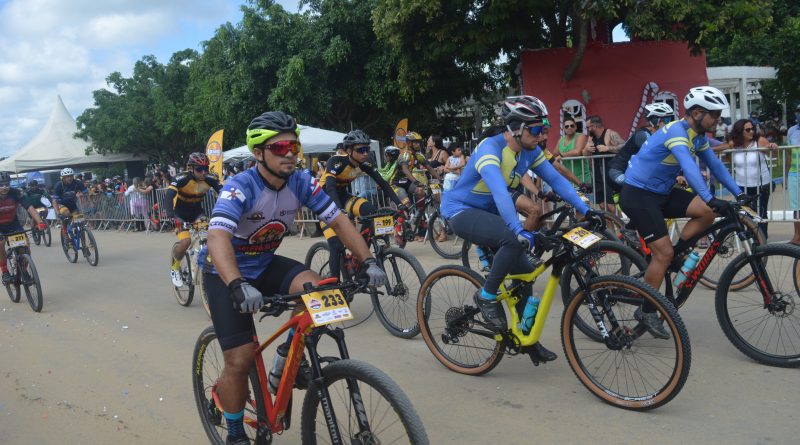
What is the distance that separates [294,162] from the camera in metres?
3.65

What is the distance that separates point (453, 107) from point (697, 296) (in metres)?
16.2

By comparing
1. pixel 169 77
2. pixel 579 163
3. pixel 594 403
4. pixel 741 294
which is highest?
pixel 169 77

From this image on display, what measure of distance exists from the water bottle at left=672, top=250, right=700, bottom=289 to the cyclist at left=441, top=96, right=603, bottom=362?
113 cm

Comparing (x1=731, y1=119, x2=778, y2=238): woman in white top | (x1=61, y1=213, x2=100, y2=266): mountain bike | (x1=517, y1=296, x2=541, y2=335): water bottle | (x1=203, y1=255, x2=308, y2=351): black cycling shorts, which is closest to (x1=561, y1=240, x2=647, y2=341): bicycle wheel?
(x1=517, y1=296, x2=541, y2=335): water bottle

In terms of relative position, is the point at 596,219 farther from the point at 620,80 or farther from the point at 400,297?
the point at 620,80

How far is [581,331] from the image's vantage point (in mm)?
4578

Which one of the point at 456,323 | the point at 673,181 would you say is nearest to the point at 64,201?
the point at 456,323

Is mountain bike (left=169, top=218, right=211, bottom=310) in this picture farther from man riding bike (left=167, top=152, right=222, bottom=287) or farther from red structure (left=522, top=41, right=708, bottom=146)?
red structure (left=522, top=41, right=708, bottom=146)

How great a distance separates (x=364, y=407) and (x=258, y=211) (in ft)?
4.12

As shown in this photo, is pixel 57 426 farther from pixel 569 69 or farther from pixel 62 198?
pixel 569 69

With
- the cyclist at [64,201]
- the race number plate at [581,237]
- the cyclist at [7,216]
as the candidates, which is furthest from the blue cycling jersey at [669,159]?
the cyclist at [64,201]

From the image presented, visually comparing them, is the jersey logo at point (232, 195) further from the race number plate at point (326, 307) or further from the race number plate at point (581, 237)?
the race number plate at point (581, 237)

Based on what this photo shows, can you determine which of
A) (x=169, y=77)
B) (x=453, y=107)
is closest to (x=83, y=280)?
(x=453, y=107)

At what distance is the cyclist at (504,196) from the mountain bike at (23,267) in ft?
22.0
